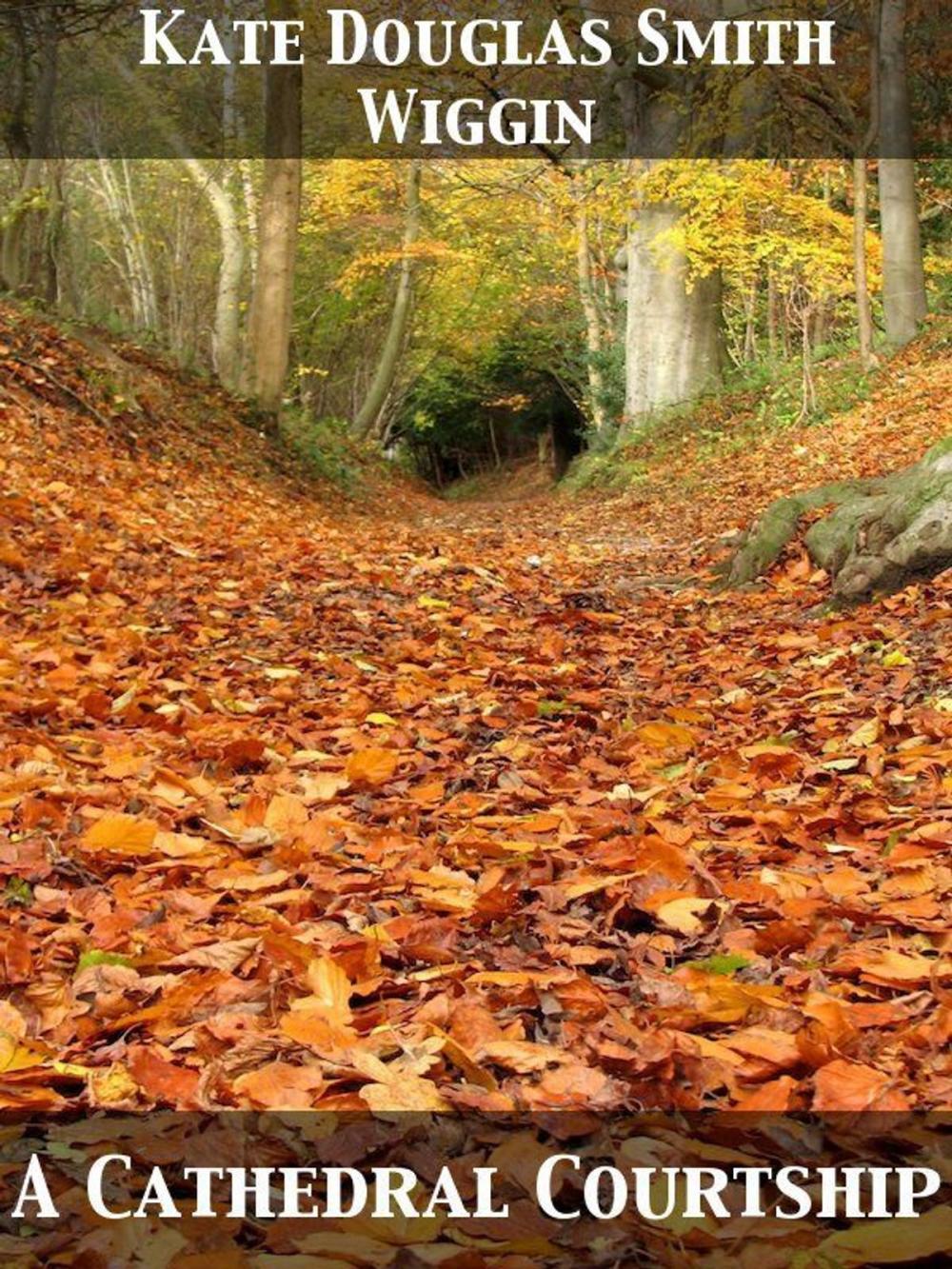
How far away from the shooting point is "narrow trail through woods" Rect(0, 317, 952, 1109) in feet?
6.15

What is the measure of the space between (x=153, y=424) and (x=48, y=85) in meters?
4.20

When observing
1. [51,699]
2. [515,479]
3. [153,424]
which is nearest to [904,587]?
[51,699]

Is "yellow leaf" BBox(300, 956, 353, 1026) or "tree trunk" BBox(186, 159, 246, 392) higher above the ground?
"tree trunk" BBox(186, 159, 246, 392)

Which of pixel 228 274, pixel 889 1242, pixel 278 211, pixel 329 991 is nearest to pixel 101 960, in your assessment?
pixel 329 991

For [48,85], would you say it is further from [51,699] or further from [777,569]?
[51,699]

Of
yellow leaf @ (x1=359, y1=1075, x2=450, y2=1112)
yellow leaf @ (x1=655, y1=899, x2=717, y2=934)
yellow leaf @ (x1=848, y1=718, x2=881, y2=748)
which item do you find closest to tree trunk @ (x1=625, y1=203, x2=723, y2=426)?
yellow leaf @ (x1=848, y1=718, x2=881, y2=748)

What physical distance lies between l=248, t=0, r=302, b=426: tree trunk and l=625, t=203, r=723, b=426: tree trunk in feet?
23.5

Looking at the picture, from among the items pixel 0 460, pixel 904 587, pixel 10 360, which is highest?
pixel 10 360

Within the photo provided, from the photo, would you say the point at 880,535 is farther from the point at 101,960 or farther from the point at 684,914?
the point at 101,960

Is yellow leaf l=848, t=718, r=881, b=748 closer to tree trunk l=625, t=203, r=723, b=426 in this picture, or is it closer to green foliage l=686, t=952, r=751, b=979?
green foliage l=686, t=952, r=751, b=979

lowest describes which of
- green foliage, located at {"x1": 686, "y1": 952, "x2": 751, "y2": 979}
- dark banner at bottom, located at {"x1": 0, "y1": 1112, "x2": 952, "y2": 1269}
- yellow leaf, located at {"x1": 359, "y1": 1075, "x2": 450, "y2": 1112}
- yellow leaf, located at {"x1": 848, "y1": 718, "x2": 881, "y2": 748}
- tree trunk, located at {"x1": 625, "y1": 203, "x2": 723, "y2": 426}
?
dark banner at bottom, located at {"x1": 0, "y1": 1112, "x2": 952, "y2": 1269}

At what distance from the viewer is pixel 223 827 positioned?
296 cm

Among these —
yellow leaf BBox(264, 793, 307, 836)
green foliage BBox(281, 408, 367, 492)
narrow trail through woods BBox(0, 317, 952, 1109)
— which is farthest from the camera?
green foliage BBox(281, 408, 367, 492)

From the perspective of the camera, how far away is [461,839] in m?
2.89
